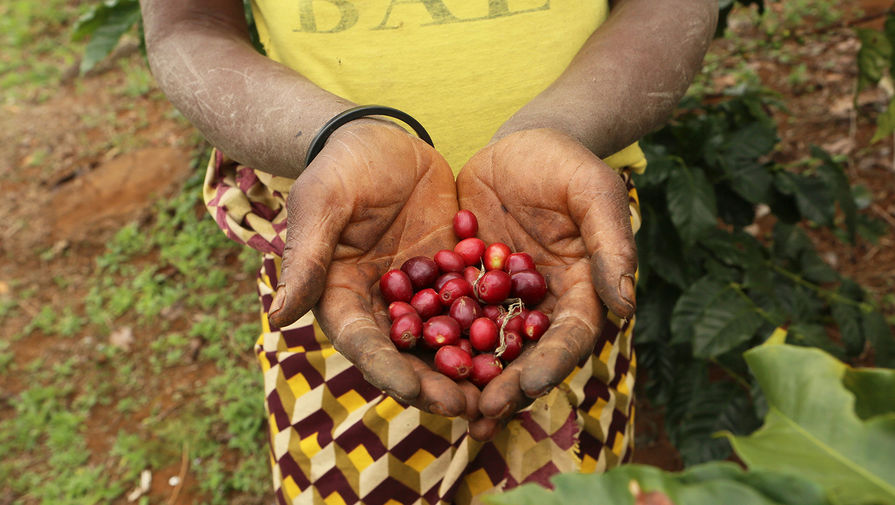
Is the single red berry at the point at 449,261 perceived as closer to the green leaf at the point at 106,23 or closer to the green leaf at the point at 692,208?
the green leaf at the point at 692,208

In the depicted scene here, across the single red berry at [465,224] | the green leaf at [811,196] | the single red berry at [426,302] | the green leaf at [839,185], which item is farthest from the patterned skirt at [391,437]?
the green leaf at [839,185]

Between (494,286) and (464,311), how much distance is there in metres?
0.10

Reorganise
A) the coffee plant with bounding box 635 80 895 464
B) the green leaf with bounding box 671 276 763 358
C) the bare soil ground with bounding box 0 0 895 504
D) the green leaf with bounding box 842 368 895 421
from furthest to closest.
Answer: the bare soil ground with bounding box 0 0 895 504
the coffee plant with bounding box 635 80 895 464
the green leaf with bounding box 671 276 763 358
the green leaf with bounding box 842 368 895 421

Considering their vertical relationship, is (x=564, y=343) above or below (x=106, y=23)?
below

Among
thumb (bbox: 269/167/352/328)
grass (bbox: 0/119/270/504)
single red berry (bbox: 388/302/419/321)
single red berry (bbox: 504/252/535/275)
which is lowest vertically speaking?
grass (bbox: 0/119/270/504)

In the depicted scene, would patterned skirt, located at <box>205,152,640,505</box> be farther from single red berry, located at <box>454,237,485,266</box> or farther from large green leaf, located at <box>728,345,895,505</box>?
large green leaf, located at <box>728,345,895,505</box>

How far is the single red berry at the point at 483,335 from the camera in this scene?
1700mm

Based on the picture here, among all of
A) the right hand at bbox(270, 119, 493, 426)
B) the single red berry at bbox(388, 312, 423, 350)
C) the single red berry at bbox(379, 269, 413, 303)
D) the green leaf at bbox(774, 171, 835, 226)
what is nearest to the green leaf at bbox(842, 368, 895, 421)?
the right hand at bbox(270, 119, 493, 426)

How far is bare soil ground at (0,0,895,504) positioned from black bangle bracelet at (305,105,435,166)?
1939mm

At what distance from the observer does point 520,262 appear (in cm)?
173

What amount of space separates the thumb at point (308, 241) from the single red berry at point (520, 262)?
0.44m

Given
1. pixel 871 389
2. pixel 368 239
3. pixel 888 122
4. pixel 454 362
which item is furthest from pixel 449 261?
pixel 888 122

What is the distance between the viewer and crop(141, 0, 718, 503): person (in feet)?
5.04

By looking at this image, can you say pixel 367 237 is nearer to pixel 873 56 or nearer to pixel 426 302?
pixel 426 302
